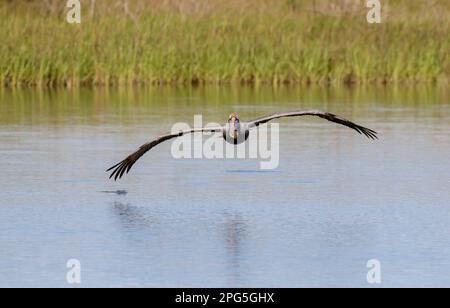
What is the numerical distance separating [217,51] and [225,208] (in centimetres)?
1411

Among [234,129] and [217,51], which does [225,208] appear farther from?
[217,51]

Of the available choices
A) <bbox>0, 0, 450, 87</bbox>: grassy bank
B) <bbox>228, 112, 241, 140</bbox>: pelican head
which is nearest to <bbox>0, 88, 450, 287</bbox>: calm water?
<bbox>228, 112, 241, 140</bbox>: pelican head

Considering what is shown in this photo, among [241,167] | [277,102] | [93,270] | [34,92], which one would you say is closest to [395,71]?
[277,102]

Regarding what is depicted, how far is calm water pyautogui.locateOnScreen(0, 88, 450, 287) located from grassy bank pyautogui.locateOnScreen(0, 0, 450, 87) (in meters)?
5.61

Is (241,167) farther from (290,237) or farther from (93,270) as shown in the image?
(93,270)

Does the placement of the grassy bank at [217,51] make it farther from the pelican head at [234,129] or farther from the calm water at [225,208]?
the pelican head at [234,129]

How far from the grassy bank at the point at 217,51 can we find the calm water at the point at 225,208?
18.4ft

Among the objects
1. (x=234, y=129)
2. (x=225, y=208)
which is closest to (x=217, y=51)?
(x=234, y=129)

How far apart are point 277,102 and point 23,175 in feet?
28.9

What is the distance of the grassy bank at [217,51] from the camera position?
25281 mm

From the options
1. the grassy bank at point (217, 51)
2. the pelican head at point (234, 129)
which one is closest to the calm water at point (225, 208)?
the pelican head at point (234, 129)

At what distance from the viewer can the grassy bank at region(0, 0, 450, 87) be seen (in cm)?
2528

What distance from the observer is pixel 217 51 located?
26.0 metres

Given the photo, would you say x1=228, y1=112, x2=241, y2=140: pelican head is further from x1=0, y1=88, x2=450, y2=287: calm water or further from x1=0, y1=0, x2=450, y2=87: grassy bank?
x1=0, y1=0, x2=450, y2=87: grassy bank
